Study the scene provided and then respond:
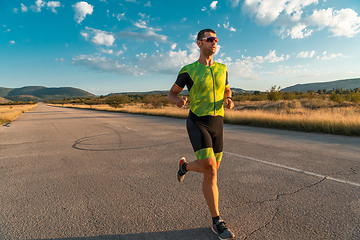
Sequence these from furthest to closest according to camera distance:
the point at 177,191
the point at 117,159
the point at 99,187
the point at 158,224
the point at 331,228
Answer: the point at 117,159, the point at 99,187, the point at 177,191, the point at 158,224, the point at 331,228

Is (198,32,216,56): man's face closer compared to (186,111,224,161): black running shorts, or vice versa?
(186,111,224,161): black running shorts

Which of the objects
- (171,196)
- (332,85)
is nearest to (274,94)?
(171,196)

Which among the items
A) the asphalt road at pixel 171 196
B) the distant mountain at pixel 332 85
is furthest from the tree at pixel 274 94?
the distant mountain at pixel 332 85

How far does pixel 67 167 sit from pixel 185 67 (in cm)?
391

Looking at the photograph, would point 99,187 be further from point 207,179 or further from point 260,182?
point 260,182

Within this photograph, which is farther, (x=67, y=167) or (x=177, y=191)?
(x=67, y=167)

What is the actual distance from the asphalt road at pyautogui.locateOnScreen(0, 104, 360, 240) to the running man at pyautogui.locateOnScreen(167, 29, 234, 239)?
559 millimetres

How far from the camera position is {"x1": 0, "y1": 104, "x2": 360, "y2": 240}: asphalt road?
2.33 meters

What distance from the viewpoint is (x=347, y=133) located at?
7.97 m

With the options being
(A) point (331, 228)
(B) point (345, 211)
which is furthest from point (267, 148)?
(A) point (331, 228)

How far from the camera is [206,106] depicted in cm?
240

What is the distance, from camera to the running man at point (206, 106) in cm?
232

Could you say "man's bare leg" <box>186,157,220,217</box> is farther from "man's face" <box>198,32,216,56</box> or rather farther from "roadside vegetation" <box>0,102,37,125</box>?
"roadside vegetation" <box>0,102,37,125</box>

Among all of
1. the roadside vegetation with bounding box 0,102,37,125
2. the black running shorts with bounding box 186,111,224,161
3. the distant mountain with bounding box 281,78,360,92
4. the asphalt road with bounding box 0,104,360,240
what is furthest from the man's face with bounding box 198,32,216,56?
the distant mountain with bounding box 281,78,360,92
